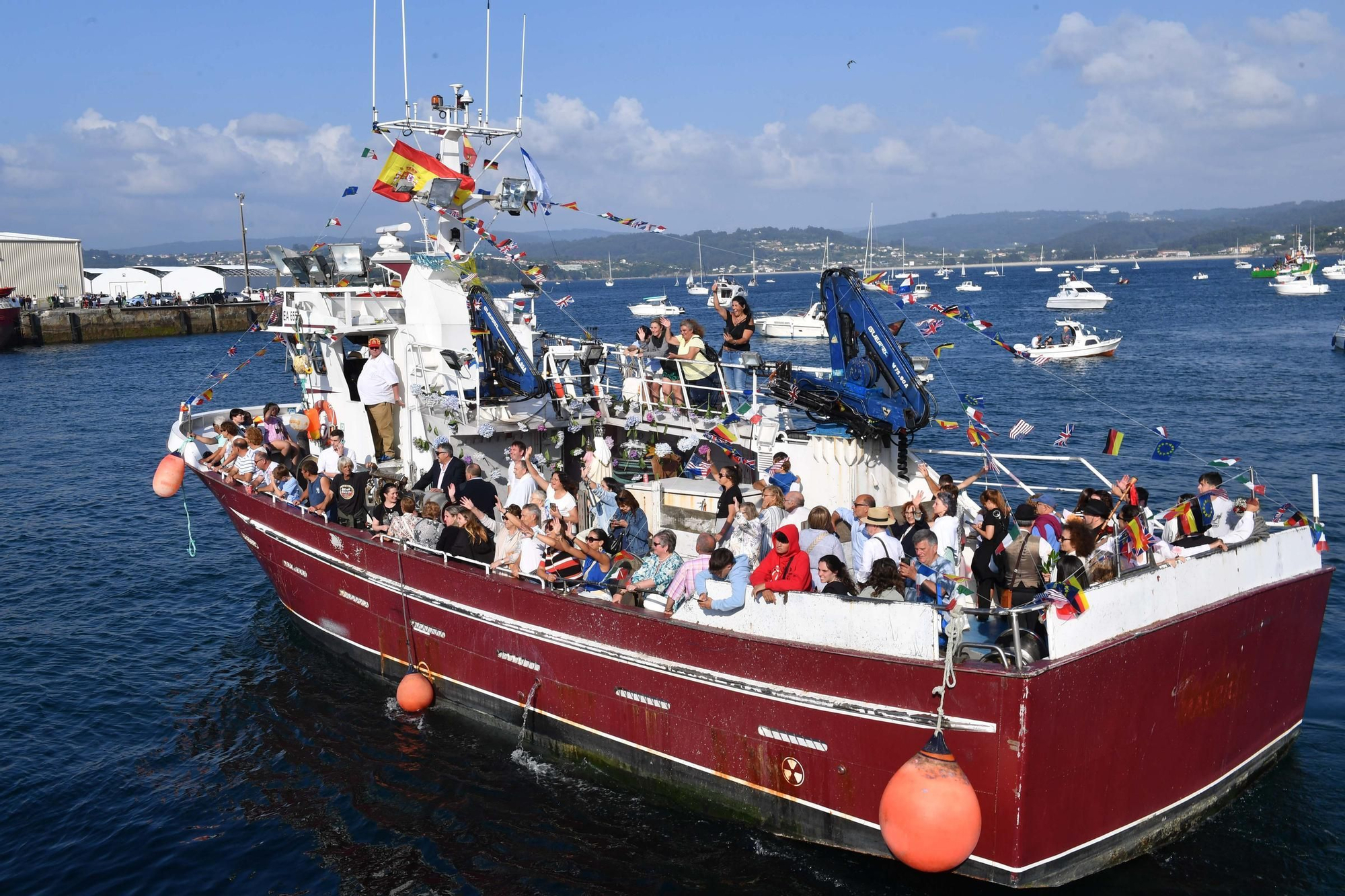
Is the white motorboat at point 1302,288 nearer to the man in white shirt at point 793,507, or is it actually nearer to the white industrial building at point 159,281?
the white industrial building at point 159,281

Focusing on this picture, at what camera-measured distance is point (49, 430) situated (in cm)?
3891

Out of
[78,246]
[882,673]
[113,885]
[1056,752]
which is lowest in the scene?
[113,885]

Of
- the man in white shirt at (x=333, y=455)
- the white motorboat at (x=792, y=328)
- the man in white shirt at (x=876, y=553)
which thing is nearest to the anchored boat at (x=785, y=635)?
the man in white shirt at (x=333, y=455)

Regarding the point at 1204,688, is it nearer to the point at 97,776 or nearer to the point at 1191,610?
the point at 1191,610

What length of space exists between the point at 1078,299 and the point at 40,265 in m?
83.7

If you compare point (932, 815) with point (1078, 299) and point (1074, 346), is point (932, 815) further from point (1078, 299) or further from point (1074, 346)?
point (1078, 299)

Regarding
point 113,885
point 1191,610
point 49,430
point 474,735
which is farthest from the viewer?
point 49,430

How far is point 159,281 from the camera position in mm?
95375

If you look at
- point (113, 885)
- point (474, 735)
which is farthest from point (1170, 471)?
point (113, 885)

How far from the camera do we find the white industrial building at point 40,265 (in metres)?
84.9

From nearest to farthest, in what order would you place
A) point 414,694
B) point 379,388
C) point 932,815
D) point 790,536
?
point 932,815, point 790,536, point 414,694, point 379,388

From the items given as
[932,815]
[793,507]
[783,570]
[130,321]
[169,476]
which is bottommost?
[932,815]

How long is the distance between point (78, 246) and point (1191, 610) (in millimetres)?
97836

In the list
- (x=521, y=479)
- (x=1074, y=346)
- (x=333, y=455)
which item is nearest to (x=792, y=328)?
(x=1074, y=346)
